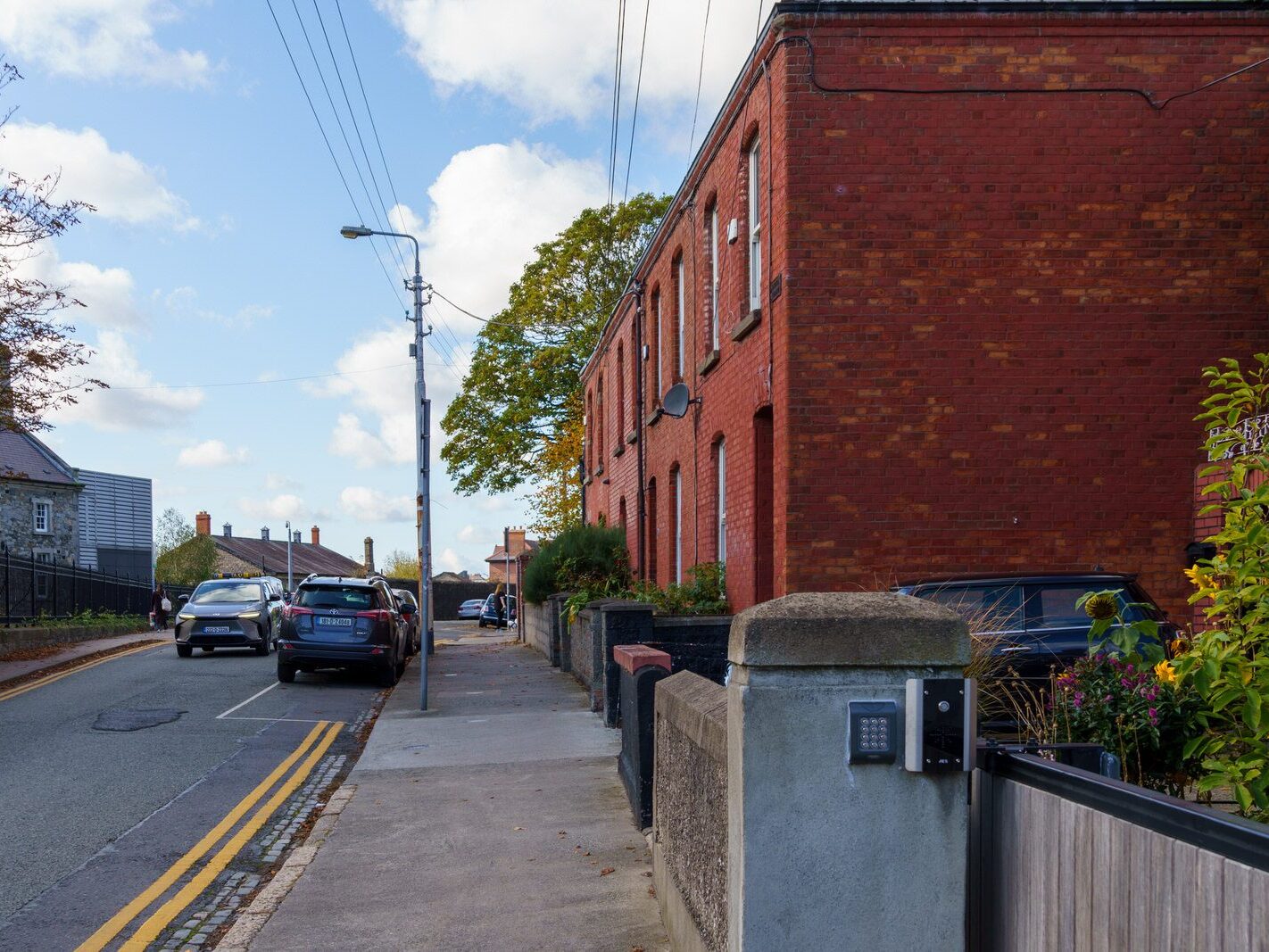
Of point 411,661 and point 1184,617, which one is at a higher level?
point 1184,617

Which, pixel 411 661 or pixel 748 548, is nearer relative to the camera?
pixel 748 548

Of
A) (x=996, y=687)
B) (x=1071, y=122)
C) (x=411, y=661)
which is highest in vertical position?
(x=1071, y=122)

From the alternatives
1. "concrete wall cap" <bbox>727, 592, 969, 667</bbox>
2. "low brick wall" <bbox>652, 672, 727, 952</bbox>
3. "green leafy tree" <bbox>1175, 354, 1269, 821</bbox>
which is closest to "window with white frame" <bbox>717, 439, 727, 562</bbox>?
"low brick wall" <bbox>652, 672, 727, 952</bbox>

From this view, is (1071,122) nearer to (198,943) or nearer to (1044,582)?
(1044,582)

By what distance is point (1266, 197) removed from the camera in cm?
1233

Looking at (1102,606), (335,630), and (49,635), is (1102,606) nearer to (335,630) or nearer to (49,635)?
(335,630)

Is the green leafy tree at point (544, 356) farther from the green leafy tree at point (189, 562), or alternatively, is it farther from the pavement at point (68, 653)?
the green leafy tree at point (189, 562)

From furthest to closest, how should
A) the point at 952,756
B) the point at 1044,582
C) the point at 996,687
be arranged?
the point at 1044,582 < the point at 996,687 < the point at 952,756

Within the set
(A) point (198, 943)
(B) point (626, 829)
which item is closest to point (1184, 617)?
(B) point (626, 829)

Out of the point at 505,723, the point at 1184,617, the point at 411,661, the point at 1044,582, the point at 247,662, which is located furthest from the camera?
the point at 411,661

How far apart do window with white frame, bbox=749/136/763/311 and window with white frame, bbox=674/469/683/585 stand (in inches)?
214

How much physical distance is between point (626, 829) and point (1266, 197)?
9.34m

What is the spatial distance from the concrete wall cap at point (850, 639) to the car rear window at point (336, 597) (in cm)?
1605

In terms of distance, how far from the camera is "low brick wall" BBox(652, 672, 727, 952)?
4.25 metres
